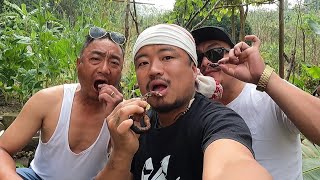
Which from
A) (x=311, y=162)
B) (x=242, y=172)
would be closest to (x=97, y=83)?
(x=242, y=172)

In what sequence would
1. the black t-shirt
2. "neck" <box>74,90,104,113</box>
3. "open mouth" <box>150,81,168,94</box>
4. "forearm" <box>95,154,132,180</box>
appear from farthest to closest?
"neck" <box>74,90,104,113</box>
"forearm" <box>95,154,132,180</box>
"open mouth" <box>150,81,168,94</box>
the black t-shirt

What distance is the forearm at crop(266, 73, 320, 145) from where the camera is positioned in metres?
1.62

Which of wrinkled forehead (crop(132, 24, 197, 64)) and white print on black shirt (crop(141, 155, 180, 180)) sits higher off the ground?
wrinkled forehead (crop(132, 24, 197, 64))

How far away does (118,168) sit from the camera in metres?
1.78

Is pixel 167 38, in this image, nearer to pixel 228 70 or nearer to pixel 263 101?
pixel 228 70

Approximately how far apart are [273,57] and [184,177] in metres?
8.75

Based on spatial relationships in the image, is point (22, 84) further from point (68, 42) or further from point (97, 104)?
point (97, 104)

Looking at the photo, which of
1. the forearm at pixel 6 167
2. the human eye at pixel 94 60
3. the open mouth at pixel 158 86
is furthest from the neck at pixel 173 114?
the forearm at pixel 6 167

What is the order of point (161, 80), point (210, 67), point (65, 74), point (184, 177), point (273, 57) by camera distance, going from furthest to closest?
point (273, 57), point (65, 74), point (210, 67), point (161, 80), point (184, 177)

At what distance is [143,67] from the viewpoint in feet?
5.58

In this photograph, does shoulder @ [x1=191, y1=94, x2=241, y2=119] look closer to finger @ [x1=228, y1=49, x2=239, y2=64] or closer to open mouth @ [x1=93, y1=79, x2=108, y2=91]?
finger @ [x1=228, y1=49, x2=239, y2=64]

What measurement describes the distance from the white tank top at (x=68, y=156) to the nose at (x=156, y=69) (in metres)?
0.93

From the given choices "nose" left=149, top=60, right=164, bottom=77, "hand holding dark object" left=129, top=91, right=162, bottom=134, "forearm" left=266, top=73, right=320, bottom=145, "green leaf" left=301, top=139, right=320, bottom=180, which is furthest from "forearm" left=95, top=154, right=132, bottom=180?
"green leaf" left=301, top=139, right=320, bottom=180

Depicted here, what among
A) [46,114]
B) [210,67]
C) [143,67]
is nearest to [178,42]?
[143,67]
